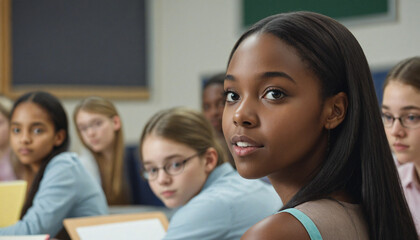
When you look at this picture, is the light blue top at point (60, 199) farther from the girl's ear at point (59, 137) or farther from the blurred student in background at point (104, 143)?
the blurred student in background at point (104, 143)

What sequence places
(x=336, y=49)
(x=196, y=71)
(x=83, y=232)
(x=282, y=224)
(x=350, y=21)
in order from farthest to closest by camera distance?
(x=196, y=71)
(x=350, y=21)
(x=83, y=232)
(x=336, y=49)
(x=282, y=224)

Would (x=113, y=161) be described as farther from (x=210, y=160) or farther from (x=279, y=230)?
(x=279, y=230)

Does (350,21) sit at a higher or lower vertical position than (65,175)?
higher

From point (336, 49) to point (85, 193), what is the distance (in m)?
1.47

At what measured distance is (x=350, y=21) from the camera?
410 cm

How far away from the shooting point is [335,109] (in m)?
0.82

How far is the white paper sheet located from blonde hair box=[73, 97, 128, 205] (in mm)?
1152

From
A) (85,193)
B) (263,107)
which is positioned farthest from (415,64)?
(85,193)

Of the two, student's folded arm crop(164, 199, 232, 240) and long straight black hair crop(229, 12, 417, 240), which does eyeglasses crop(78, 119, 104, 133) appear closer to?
student's folded arm crop(164, 199, 232, 240)

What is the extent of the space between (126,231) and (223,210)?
0.99 feet

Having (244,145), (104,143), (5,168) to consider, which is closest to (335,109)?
(244,145)

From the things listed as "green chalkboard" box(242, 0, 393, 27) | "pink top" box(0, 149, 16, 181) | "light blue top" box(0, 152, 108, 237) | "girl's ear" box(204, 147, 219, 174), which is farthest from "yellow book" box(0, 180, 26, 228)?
"green chalkboard" box(242, 0, 393, 27)

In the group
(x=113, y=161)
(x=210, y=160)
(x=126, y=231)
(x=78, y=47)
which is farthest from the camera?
(x=78, y=47)

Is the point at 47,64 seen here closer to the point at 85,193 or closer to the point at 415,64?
the point at 85,193
